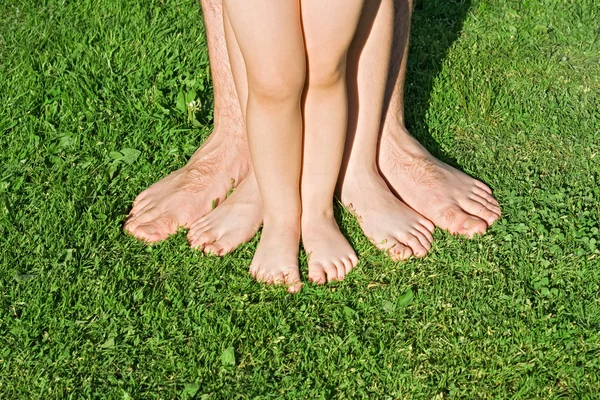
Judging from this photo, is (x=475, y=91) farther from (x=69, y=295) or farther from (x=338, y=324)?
(x=69, y=295)

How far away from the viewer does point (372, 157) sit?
3492 millimetres

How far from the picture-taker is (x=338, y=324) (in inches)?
119

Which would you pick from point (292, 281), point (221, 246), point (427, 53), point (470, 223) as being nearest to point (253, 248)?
point (221, 246)

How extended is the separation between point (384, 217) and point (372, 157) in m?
0.27

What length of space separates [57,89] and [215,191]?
1115 mm

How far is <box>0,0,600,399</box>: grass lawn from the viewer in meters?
2.85

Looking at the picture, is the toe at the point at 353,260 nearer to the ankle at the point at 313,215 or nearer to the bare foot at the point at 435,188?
the ankle at the point at 313,215

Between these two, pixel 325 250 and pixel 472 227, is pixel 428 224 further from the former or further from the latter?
pixel 325 250

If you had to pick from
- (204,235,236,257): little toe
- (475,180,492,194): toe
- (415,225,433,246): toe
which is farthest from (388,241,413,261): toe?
(204,235,236,257): little toe

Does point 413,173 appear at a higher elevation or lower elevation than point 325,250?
higher

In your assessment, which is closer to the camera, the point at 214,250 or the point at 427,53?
the point at 214,250

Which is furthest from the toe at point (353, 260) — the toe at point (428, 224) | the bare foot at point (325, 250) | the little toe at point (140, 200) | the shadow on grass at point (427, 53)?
the little toe at point (140, 200)

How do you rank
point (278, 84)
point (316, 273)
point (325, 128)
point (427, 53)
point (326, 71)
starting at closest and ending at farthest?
1. point (278, 84)
2. point (326, 71)
3. point (325, 128)
4. point (316, 273)
5. point (427, 53)

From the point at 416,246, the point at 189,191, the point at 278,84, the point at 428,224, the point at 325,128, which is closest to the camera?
the point at 278,84
